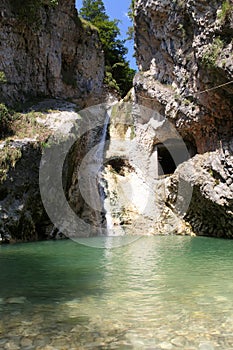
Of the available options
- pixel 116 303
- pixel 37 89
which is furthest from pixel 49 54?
pixel 116 303

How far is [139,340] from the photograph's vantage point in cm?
377

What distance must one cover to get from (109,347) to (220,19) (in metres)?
12.0

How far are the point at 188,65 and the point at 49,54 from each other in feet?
30.8

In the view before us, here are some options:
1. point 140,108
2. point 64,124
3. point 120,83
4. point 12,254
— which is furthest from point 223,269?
point 120,83

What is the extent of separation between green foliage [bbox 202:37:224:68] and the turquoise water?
725 cm

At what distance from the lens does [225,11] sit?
12156 millimetres

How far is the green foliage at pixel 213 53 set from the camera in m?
12.5

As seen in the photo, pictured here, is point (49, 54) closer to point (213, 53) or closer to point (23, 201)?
point (23, 201)

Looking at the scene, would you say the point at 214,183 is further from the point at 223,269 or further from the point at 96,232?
the point at 223,269

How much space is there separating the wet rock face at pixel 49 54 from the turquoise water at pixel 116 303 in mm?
13098

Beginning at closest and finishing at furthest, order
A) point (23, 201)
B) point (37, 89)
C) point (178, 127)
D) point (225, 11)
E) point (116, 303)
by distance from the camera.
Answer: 1. point (116, 303)
2. point (225, 11)
3. point (23, 201)
4. point (178, 127)
5. point (37, 89)

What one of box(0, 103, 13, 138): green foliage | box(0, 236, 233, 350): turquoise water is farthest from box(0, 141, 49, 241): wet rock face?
box(0, 236, 233, 350): turquoise water

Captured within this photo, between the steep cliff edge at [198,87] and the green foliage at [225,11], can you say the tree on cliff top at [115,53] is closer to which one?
the steep cliff edge at [198,87]

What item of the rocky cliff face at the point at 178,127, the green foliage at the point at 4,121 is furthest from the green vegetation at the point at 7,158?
the rocky cliff face at the point at 178,127
